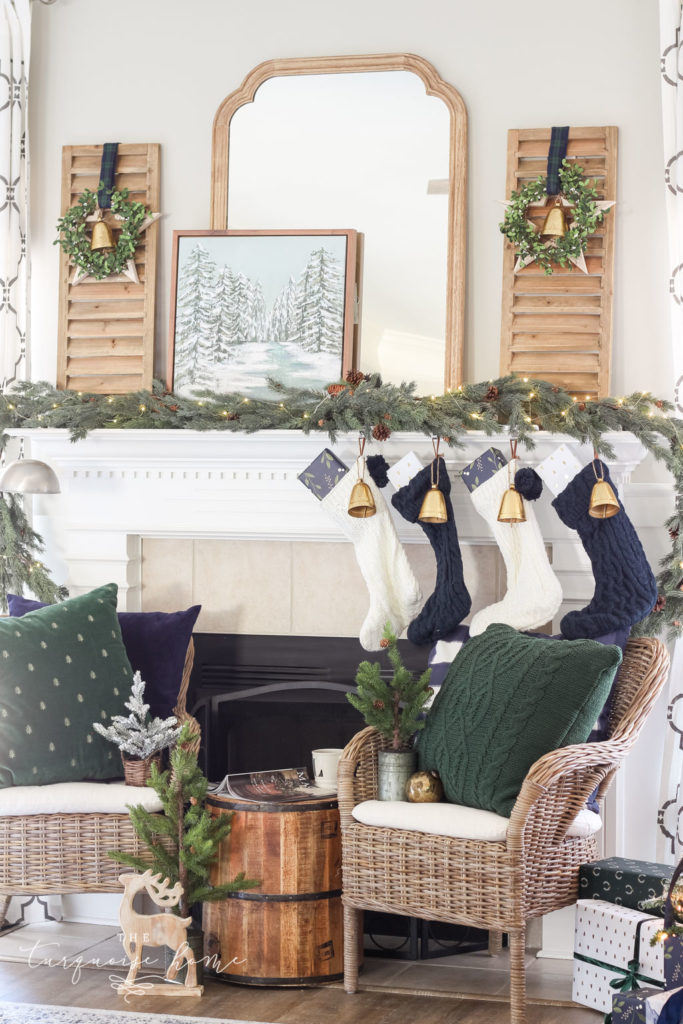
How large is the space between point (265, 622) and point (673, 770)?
1230 millimetres

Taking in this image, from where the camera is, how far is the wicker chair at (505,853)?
2.74m

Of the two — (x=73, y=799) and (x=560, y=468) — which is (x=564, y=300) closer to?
(x=560, y=468)

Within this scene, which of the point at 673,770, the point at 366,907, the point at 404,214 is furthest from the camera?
the point at 404,214

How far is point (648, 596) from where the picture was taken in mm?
3117

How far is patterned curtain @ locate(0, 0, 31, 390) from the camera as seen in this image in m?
3.73

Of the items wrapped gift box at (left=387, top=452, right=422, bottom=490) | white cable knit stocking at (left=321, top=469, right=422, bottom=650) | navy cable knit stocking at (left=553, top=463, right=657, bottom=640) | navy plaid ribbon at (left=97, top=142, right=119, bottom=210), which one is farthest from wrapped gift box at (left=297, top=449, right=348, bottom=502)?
navy plaid ribbon at (left=97, top=142, right=119, bottom=210)

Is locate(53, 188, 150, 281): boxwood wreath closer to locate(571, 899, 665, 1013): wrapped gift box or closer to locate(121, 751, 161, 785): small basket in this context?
locate(121, 751, 161, 785): small basket

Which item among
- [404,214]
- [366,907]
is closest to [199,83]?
[404,214]

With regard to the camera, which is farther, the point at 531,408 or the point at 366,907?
the point at 531,408

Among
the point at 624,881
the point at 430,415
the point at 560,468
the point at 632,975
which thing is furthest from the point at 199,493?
the point at 632,975

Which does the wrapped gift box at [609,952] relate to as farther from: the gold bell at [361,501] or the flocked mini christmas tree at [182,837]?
the gold bell at [361,501]

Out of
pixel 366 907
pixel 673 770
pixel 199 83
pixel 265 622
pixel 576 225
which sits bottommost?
pixel 366 907

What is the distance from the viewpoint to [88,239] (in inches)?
147

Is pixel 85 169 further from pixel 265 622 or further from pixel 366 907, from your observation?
pixel 366 907
